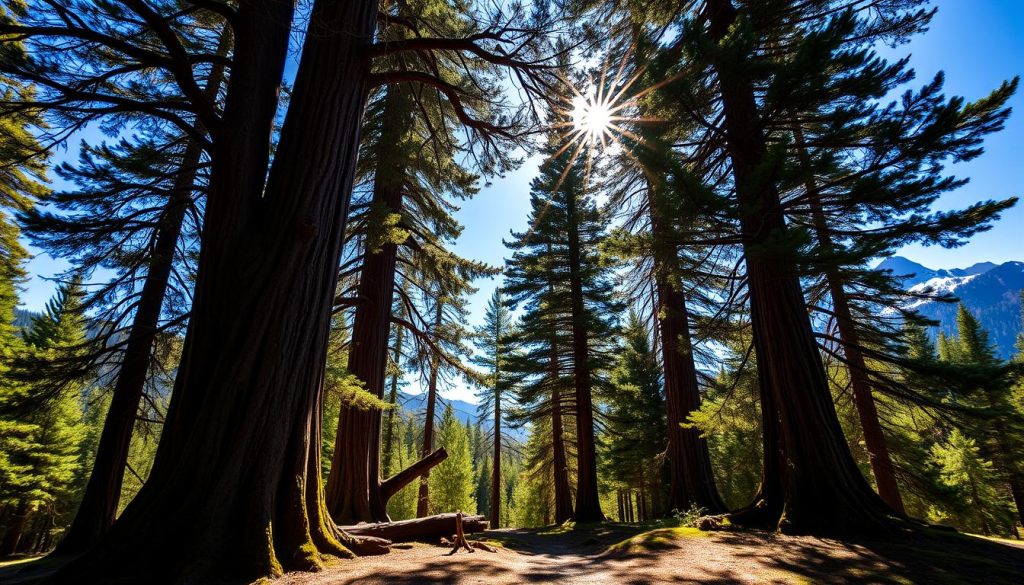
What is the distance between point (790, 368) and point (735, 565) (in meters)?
2.93

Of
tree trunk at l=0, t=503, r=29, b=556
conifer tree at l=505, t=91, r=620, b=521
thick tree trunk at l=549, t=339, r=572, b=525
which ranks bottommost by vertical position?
tree trunk at l=0, t=503, r=29, b=556

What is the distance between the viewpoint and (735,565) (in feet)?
11.1

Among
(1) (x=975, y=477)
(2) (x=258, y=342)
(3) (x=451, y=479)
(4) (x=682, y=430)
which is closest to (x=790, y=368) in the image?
(4) (x=682, y=430)

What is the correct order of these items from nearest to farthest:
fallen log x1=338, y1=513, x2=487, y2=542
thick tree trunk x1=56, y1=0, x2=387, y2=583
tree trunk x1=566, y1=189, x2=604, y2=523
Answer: thick tree trunk x1=56, y1=0, x2=387, y2=583, fallen log x1=338, y1=513, x2=487, y2=542, tree trunk x1=566, y1=189, x2=604, y2=523

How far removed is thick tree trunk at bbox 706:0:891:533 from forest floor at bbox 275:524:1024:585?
1.68ft

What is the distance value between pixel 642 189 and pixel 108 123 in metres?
10.00

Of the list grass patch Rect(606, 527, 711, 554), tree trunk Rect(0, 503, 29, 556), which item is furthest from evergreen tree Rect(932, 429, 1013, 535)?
tree trunk Rect(0, 503, 29, 556)

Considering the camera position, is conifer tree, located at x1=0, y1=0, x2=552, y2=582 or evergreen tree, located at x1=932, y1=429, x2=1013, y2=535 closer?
conifer tree, located at x1=0, y1=0, x2=552, y2=582

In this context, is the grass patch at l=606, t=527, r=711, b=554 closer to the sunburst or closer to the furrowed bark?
the furrowed bark

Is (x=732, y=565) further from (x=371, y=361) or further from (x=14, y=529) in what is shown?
(x=14, y=529)

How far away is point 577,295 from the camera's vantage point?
13492 mm

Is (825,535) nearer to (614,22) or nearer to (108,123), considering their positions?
(614,22)

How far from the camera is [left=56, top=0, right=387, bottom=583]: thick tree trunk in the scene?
9.18ft

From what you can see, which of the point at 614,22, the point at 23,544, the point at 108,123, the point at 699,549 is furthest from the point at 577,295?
the point at 23,544
